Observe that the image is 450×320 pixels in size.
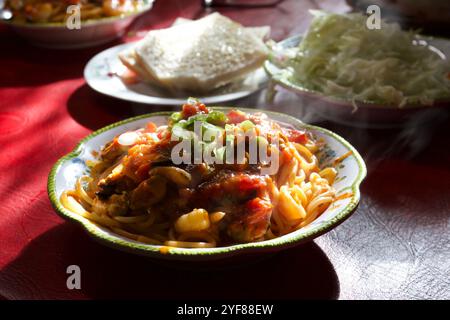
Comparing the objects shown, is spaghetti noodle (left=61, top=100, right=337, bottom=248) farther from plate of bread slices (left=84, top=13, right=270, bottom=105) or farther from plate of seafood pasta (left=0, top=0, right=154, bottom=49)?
plate of seafood pasta (left=0, top=0, right=154, bottom=49)

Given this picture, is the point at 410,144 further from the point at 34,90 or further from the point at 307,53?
the point at 34,90

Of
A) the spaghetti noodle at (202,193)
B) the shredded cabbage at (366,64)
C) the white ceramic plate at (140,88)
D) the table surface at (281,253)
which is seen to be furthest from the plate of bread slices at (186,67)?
the spaghetti noodle at (202,193)

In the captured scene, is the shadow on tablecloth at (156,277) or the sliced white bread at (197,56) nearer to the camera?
the shadow on tablecloth at (156,277)

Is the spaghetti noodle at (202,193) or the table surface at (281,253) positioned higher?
the spaghetti noodle at (202,193)

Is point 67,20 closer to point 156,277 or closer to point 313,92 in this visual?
point 313,92

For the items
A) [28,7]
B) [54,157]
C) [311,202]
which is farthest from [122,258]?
[28,7]

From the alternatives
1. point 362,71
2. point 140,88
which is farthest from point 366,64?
point 140,88

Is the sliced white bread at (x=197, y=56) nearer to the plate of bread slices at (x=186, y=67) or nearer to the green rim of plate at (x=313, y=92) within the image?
the plate of bread slices at (x=186, y=67)
